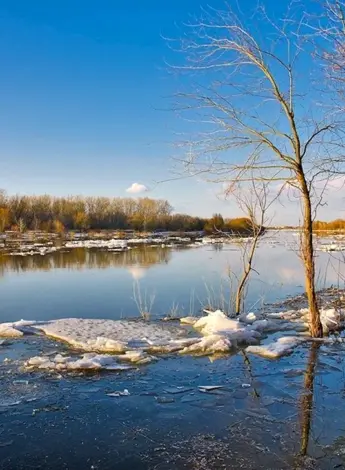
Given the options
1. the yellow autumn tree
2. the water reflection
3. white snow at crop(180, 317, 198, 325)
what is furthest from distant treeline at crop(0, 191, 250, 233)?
white snow at crop(180, 317, 198, 325)

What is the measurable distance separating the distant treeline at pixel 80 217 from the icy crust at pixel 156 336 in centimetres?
5459

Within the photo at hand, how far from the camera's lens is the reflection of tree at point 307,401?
398 cm

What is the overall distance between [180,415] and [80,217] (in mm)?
70832

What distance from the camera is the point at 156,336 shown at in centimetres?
799

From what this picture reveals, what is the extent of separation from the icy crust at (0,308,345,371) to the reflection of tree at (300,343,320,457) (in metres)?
0.49

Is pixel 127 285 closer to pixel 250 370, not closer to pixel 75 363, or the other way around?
pixel 75 363

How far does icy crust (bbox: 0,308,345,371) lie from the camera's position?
20.9 feet

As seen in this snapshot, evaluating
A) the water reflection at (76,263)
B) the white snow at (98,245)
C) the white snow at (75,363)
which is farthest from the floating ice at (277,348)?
the white snow at (98,245)

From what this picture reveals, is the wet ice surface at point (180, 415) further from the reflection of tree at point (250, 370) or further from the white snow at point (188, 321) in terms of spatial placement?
the white snow at point (188, 321)

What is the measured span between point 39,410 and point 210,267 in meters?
17.8

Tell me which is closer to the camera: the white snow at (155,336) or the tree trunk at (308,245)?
the white snow at (155,336)

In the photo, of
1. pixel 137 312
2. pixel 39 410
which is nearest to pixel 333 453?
pixel 39 410

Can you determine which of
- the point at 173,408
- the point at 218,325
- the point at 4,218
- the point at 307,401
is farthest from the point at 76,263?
the point at 4,218

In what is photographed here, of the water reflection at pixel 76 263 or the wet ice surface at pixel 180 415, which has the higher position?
the water reflection at pixel 76 263
